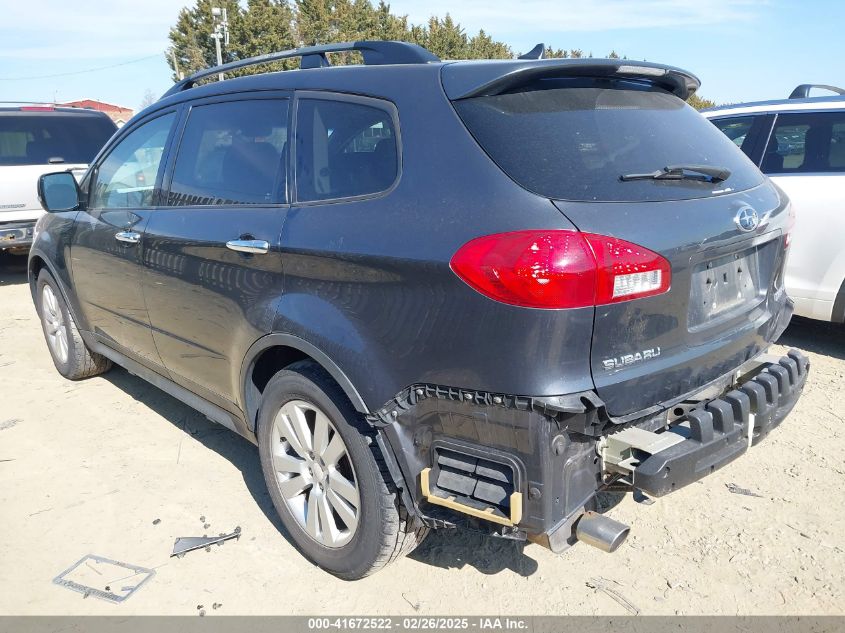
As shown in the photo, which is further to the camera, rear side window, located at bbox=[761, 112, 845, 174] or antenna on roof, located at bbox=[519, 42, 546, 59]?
rear side window, located at bbox=[761, 112, 845, 174]

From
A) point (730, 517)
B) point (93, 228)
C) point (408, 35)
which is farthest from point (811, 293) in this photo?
point (408, 35)

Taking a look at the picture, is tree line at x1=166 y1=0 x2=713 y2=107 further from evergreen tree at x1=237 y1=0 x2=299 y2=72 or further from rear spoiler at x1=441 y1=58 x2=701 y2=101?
rear spoiler at x1=441 y1=58 x2=701 y2=101

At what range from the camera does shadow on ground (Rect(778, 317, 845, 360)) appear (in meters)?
5.09

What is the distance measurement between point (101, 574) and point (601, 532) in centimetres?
208

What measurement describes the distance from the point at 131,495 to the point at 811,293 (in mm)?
4592

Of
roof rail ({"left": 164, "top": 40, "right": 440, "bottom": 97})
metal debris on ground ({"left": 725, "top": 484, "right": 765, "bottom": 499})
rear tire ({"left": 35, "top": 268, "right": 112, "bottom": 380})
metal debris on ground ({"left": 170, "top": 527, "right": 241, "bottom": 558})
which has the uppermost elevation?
roof rail ({"left": 164, "top": 40, "right": 440, "bottom": 97})

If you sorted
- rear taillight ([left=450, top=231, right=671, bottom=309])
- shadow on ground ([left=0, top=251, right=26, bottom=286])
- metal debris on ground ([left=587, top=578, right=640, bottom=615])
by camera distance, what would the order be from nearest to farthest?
rear taillight ([left=450, top=231, right=671, bottom=309]) → metal debris on ground ([left=587, top=578, right=640, bottom=615]) → shadow on ground ([left=0, top=251, right=26, bottom=286])

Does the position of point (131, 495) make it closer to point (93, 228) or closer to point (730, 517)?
point (93, 228)

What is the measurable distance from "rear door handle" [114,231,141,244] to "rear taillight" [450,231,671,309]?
7.27 feet

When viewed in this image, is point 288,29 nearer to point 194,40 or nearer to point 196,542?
point 194,40

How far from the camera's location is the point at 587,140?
226 cm

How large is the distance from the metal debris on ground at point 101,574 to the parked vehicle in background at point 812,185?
4558 mm

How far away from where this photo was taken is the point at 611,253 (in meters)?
2.01

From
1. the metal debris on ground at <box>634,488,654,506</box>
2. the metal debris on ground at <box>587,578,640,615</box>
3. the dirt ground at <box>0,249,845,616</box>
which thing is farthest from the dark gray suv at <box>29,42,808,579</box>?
the metal debris on ground at <box>587,578,640,615</box>
